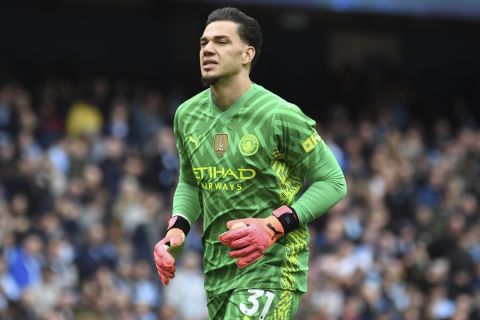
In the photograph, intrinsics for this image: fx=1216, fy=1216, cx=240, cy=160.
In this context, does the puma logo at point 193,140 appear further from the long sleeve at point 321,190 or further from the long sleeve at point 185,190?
the long sleeve at point 321,190

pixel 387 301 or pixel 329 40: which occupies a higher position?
pixel 329 40

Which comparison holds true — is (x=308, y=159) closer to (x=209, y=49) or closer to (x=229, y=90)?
(x=229, y=90)

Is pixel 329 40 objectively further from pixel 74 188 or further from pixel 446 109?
pixel 74 188

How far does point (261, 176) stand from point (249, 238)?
0.47 meters

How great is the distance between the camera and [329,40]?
26281 mm

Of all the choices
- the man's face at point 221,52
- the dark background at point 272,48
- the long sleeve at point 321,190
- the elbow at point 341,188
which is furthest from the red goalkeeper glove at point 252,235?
the dark background at point 272,48

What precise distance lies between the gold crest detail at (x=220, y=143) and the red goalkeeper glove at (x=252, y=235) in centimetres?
44

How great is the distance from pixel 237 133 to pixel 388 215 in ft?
40.6

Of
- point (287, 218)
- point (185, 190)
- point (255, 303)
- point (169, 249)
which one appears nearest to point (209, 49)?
point (185, 190)

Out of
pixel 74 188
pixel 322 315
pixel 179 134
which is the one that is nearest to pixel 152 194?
pixel 74 188

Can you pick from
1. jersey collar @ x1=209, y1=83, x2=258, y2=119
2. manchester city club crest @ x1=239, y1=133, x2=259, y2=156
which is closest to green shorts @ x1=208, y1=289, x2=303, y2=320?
manchester city club crest @ x1=239, y1=133, x2=259, y2=156

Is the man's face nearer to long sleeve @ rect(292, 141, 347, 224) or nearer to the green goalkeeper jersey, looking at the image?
the green goalkeeper jersey

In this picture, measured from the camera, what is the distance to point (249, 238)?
614 cm

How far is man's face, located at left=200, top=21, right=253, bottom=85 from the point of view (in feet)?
21.3
